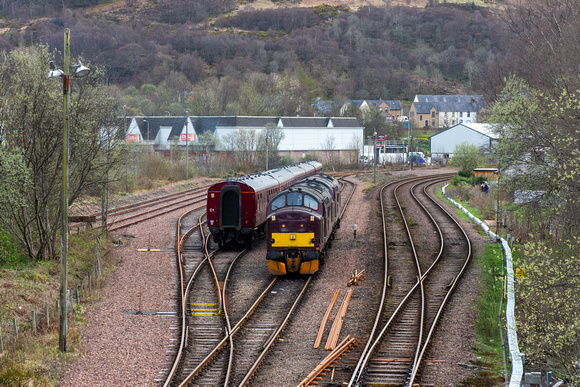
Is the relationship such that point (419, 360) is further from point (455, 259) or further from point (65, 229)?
point (455, 259)

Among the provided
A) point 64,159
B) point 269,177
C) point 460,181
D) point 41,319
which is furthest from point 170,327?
point 460,181

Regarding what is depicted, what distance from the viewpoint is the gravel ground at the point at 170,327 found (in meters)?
12.2

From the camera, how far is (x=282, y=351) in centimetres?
1352

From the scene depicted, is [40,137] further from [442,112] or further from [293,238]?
[442,112]

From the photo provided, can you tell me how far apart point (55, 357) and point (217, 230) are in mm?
11987

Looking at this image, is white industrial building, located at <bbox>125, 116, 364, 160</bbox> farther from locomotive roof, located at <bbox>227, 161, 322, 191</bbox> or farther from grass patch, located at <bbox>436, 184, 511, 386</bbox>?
grass patch, located at <bbox>436, 184, 511, 386</bbox>

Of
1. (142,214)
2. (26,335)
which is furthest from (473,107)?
(26,335)

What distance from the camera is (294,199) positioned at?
2034 centimetres

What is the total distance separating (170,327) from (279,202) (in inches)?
260

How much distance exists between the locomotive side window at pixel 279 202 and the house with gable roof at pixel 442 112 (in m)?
113

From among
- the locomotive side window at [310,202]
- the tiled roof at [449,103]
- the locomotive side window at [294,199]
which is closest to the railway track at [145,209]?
the locomotive side window at [294,199]

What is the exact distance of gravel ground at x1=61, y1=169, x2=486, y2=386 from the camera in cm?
1225

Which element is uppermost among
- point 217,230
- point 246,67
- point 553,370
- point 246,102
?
point 246,67

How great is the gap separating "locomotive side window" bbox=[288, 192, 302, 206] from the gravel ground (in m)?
2.51
